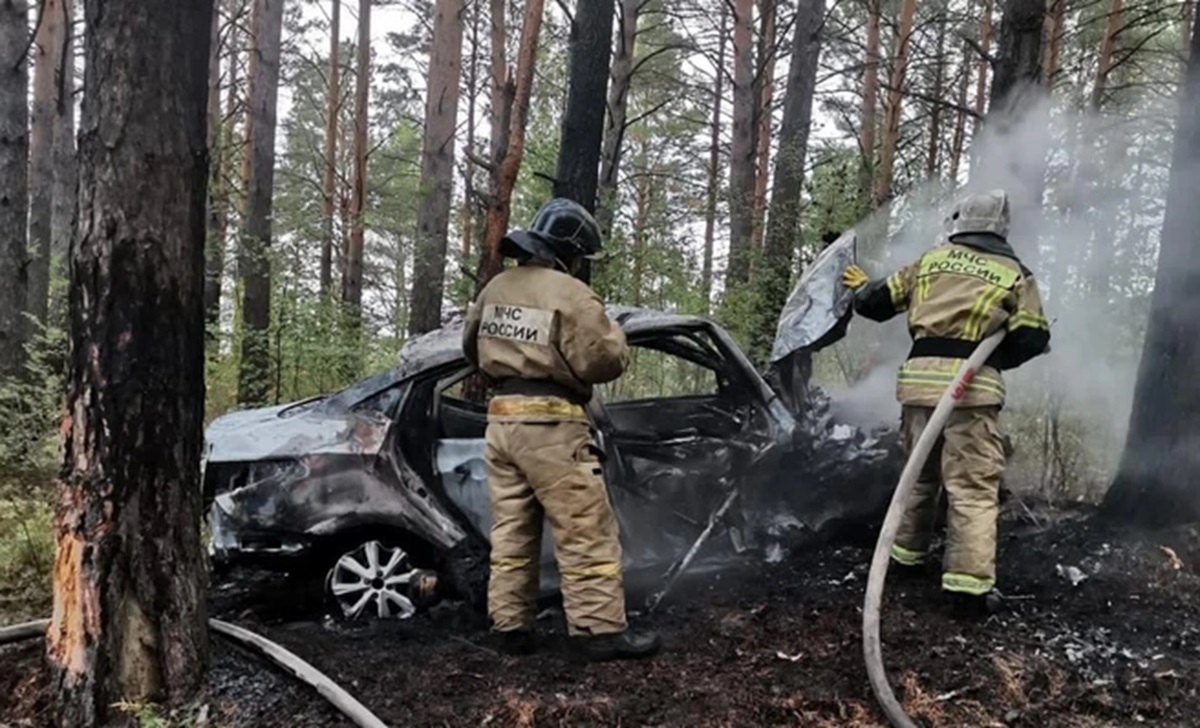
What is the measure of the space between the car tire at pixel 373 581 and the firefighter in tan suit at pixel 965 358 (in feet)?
8.24

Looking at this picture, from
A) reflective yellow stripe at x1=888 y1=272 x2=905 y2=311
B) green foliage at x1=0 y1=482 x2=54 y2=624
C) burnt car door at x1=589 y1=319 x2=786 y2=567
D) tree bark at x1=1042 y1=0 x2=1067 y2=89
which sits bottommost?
green foliage at x1=0 y1=482 x2=54 y2=624

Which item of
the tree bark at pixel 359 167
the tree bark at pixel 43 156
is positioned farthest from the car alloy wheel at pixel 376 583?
the tree bark at pixel 359 167

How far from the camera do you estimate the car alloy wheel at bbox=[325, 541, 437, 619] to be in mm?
4191

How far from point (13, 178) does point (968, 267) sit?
8.00 metres

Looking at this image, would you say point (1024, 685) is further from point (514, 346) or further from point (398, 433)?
point (398, 433)

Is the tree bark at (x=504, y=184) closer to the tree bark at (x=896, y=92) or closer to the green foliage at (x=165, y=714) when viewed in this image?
the green foliage at (x=165, y=714)

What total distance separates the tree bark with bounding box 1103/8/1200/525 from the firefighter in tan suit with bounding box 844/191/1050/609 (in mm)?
976

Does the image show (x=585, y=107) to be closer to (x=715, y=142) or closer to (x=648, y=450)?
(x=648, y=450)

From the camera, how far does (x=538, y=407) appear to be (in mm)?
3709

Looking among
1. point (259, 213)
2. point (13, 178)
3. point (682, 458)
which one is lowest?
point (682, 458)

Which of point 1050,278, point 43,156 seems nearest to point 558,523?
→ point 1050,278

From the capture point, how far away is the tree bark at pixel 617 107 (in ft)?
34.0

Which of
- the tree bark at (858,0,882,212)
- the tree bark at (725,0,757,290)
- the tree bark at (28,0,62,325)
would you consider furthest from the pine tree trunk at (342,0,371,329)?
the tree bark at (858,0,882,212)

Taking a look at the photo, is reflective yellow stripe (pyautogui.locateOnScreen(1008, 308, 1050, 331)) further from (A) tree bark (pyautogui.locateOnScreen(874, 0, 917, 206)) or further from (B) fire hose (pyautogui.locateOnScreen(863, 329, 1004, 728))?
(A) tree bark (pyautogui.locateOnScreen(874, 0, 917, 206))
